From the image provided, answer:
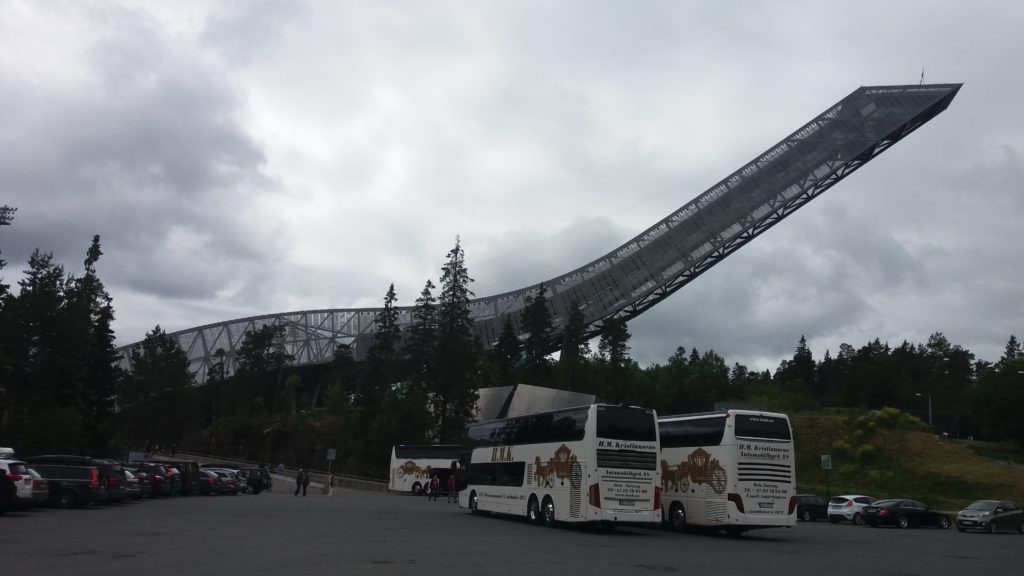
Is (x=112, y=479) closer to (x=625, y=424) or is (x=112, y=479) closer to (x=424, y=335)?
(x=625, y=424)

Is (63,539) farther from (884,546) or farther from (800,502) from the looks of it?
(800,502)

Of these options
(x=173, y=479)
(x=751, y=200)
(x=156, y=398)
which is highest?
(x=751, y=200)

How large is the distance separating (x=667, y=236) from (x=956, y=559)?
6108 cm

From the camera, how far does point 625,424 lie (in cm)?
2458

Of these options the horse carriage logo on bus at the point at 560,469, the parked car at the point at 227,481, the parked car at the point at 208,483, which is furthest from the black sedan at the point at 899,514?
the parked car at the point at 227,481

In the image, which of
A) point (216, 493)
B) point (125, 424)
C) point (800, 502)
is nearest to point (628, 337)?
point (800, 502)

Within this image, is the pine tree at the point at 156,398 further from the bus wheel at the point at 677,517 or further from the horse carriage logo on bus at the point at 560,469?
the bus wheel at the point at 677,517

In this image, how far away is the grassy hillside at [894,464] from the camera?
52.3 metres

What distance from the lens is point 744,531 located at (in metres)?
28.6

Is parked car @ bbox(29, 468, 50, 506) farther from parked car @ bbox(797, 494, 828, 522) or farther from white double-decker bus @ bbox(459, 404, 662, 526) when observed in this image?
parked car @ bbox(797, 494, 828, 522)

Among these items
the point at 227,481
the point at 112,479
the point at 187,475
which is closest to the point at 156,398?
the point at 227,481

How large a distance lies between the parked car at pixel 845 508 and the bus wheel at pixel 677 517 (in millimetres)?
18290

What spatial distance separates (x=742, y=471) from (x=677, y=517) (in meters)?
3.86

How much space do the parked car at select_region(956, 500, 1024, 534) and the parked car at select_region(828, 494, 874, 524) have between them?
609cm
